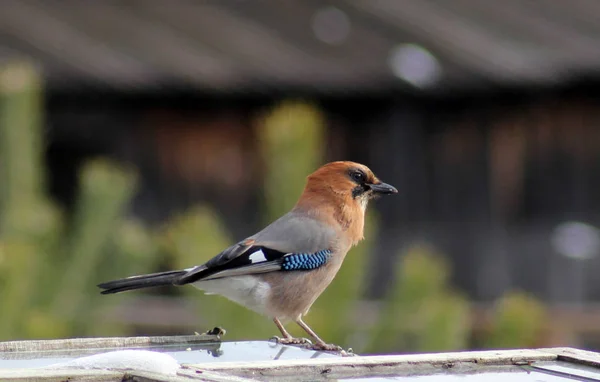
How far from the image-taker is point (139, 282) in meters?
5.05

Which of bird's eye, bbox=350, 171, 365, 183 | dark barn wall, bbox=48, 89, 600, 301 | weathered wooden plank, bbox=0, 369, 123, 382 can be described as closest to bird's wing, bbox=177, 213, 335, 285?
bird's eye, bbox=350, 171, 365, 183

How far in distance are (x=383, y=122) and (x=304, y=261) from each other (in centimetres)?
1077

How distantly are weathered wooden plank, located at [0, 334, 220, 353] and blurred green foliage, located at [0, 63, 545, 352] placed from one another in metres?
1.91

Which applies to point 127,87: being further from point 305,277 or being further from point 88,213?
point 305,277

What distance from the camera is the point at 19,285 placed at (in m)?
6.39

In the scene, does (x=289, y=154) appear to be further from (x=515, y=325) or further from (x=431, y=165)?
(x=431, y=165)

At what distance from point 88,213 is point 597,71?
847cm

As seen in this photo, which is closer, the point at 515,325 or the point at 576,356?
the point at 576,356

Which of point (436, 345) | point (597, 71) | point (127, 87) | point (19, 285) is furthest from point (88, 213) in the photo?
point (597, 71)

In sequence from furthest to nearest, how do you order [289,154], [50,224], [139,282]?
[50,224] < [289,154] < [139,282]

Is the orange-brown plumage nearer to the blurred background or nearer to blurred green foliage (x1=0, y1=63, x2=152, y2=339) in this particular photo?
blurred green foliage (x1=0, y1=63, x2=152, y2=339)

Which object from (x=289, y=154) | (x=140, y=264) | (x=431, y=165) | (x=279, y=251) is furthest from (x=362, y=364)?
(x=431, y=165)

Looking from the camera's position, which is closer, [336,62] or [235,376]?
[235,376]

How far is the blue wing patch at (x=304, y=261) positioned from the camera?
5.64m
